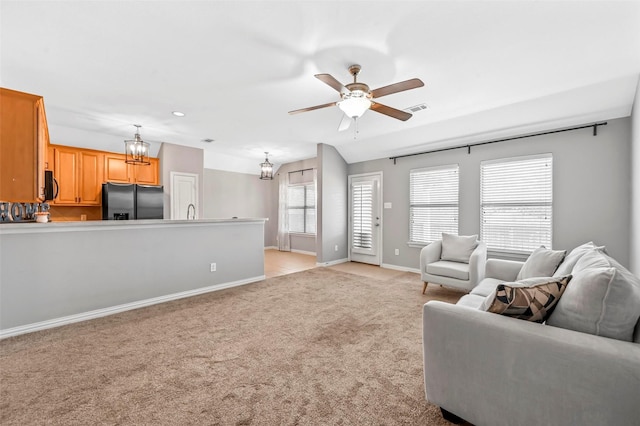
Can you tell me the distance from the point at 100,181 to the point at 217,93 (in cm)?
356

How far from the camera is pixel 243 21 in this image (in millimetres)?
Answer: 2141

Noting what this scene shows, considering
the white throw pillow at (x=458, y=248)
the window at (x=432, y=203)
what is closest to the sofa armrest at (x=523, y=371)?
the white throw pillow at (x=458, y=248)

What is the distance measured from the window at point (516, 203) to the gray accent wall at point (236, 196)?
6.00 meters

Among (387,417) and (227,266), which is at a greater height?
(227,266)

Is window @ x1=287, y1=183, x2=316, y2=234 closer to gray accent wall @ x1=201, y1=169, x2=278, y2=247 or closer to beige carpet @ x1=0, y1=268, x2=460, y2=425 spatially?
gray accent wall @ x1=201, y1=169, x2=278, y2=247

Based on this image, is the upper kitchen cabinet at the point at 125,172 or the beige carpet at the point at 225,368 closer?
the beige carpet at the point at 225,368

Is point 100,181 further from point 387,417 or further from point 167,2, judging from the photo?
point 387,417

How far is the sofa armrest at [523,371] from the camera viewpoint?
1.11m

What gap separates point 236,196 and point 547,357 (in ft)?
25.4

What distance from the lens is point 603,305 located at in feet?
4.12

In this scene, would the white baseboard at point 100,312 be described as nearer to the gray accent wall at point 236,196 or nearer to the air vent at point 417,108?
the gray accent wall at point 236,196

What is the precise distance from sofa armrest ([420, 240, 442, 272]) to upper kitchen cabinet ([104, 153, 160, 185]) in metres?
5.48

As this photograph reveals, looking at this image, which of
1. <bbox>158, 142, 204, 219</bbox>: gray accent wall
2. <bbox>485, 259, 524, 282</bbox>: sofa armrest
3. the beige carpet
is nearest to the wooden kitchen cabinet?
<bbox>158, 142, 204, 219</bbox>: gray accent wall

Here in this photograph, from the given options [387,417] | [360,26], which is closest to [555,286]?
[387,417]
